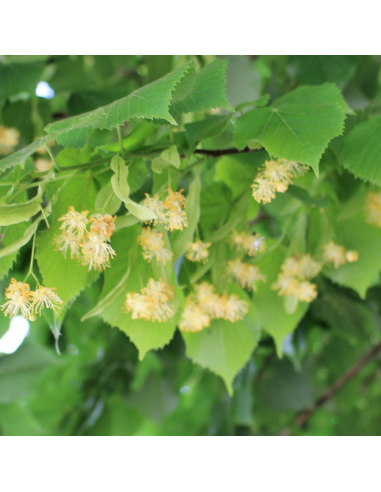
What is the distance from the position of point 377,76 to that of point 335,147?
0.84m

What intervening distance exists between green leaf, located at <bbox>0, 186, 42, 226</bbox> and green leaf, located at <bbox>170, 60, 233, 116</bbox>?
207 mm

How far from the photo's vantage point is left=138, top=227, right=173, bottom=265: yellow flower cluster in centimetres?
54

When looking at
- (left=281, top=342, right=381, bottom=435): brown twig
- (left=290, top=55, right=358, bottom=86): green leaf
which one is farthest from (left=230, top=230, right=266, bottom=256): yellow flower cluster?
(left=281, top=342, right=381, bottom=435): brown twig

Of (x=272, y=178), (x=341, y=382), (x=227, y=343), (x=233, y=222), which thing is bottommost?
(x=341, y=382)

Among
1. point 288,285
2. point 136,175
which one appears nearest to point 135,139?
point 136,175

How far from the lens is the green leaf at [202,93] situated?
1.61 feet

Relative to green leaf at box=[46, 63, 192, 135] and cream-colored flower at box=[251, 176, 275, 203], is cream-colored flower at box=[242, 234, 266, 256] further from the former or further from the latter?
green leaf at box=[46, 63, 192, 135]

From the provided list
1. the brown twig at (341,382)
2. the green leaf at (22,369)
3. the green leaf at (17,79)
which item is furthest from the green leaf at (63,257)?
the brown twig at (341,382)

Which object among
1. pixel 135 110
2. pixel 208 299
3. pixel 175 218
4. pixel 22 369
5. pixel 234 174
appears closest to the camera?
pixel 135 110

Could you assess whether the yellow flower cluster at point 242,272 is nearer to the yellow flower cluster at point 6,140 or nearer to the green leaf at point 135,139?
the green leaf at point 135,139

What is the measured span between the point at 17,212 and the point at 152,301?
0.21 metres

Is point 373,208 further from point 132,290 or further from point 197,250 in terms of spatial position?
point 132,290

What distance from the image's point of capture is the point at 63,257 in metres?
0.54

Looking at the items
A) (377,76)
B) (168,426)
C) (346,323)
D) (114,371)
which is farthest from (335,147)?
(168,426)
